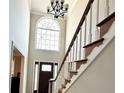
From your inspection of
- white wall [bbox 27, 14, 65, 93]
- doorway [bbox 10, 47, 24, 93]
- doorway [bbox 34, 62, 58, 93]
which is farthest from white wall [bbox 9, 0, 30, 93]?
doorway [bbox 34, 62, 58, 93]

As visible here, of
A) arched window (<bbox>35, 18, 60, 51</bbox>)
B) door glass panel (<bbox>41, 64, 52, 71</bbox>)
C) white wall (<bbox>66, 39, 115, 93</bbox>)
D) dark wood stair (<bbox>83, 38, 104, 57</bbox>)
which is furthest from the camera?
arched window (<bbox>35, 18, 60, 51</bbox>)

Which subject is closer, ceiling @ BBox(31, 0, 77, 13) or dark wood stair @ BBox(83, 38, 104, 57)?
dark wood stair @ BBox(83, 38, 104, 57)

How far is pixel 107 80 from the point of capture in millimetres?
2209

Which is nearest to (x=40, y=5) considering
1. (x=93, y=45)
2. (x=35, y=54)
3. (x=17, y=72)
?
(x=35, y=54)

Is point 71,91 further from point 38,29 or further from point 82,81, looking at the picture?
point 38,29

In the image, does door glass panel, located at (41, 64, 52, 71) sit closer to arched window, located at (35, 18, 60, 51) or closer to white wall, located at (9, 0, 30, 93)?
arched window, located at (35, 18, 60, 51)

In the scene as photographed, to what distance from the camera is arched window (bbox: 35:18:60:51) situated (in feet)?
34.1

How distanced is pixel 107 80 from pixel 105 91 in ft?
0.48

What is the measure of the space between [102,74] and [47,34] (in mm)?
8433

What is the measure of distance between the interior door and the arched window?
1010mm

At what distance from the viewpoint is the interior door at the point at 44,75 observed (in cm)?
1001

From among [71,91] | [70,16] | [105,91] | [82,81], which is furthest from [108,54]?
[70,16]

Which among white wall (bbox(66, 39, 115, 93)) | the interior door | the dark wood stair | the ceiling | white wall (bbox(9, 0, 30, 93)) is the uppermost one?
the ceiling

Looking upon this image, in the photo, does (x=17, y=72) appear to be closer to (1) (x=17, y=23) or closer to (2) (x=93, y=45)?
(1) (x=17, y=23)
